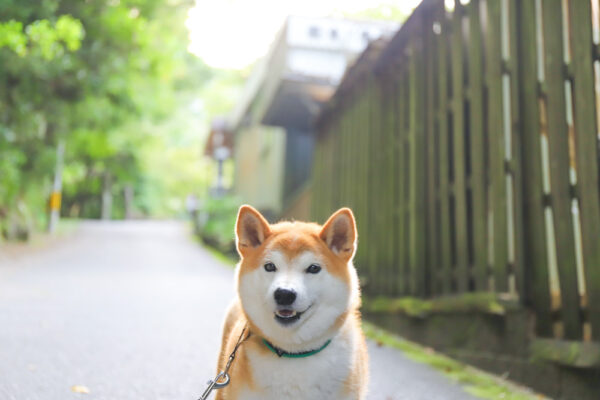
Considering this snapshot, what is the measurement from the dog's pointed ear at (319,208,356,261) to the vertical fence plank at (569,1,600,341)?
1.84 metres

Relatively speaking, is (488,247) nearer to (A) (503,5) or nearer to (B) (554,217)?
(B) (554,217)

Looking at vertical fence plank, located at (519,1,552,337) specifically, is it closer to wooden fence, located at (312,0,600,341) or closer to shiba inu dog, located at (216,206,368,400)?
wooden fence, located at (312,0,600,341)

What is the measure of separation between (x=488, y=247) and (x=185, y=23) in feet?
44.7

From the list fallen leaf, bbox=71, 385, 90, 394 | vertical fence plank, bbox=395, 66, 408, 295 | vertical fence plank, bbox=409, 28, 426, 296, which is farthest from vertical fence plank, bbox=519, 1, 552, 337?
fallen leaf, bbox=71, 385, 90, 394

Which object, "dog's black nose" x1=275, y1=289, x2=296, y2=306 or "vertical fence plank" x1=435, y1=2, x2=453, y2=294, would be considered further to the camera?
"vertical fence plank" x1=435, y1=2, x2=453, y2=294

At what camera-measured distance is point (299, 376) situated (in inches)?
95.6

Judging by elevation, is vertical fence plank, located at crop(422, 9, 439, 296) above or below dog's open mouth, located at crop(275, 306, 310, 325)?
above

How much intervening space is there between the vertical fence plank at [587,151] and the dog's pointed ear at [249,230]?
2.19 m

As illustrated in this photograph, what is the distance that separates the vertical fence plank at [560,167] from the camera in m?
3.84

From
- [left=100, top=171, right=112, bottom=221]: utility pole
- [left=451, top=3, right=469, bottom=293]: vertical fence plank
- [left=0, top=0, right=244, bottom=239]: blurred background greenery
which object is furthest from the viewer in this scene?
[left=100, top=171, right=112, bottom=221]: utility pole

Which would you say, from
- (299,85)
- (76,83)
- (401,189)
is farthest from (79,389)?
(76,83)

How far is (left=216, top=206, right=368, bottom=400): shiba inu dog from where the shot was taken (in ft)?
7.95

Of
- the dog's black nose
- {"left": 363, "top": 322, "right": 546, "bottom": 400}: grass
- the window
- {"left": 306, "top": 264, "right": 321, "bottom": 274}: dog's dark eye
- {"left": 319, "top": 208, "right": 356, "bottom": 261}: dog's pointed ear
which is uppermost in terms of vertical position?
the window

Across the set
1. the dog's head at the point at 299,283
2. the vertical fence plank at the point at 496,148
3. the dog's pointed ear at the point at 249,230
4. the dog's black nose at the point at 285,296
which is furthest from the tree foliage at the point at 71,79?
the dog's black nose at the point at 285,296
